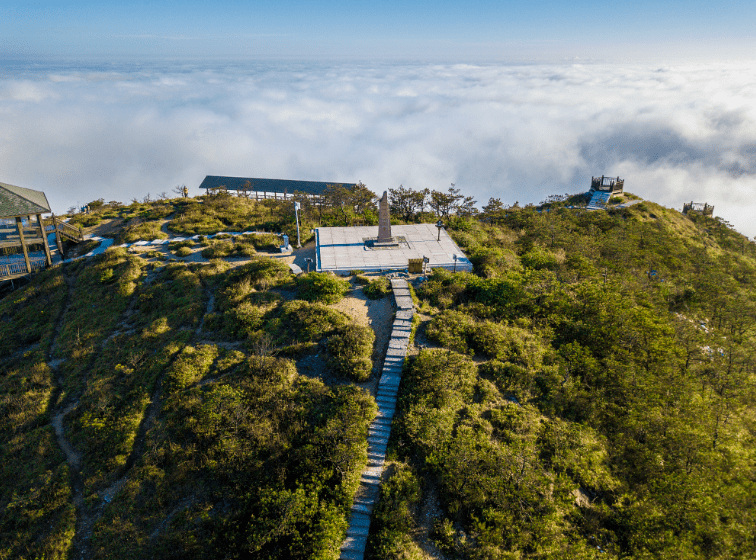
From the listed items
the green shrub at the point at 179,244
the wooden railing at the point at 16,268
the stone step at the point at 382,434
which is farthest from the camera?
the green shrub at the point at 179,244

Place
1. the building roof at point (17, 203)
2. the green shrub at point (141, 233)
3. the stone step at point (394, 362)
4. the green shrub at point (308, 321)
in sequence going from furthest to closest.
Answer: the green shrub at point (141, 233) < the building roof at point (17, 203) < the green shrub at point (308, 321) < the stone step at point (394, 362)

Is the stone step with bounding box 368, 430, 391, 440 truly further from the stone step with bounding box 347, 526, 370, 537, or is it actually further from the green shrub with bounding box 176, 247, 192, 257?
the green shrub with bounding box 176, 247, 192, 257

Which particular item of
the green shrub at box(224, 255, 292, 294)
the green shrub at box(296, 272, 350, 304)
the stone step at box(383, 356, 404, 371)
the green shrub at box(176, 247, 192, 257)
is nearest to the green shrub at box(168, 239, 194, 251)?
the green shrub at box(176, 247, 192, 257)

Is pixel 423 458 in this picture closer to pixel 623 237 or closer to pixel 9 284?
pixel 623 237

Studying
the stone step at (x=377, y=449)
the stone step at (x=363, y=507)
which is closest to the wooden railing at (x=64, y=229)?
the stone step at (x=377, y=449)

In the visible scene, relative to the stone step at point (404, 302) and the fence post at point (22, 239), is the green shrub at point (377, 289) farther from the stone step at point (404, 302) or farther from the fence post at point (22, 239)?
the fence post at point (22, 239)

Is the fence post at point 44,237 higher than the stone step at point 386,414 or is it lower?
higher

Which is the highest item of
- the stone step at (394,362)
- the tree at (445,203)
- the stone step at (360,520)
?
the tree at (445,203)

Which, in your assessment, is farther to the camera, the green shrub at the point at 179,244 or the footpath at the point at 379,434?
the green shrub at the point at 179,244
